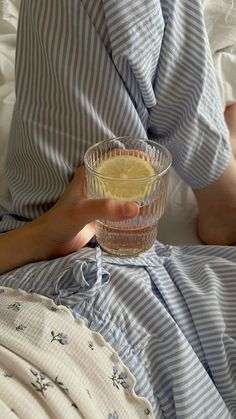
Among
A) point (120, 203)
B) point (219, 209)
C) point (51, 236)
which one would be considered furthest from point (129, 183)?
point (219, 209)

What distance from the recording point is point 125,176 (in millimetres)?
663

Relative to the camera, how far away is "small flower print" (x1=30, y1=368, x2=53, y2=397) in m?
0.54

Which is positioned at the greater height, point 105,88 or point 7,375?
point 105,88

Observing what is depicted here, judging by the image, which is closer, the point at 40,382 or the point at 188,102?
the point at 40,382

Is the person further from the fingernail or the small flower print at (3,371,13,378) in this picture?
the small flower print at (3,371,13,378)

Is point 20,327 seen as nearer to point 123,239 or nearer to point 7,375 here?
point 7,375

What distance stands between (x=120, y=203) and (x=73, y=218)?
9cm

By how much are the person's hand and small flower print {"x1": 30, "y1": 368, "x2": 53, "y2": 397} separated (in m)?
0.17

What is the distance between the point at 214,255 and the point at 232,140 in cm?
28

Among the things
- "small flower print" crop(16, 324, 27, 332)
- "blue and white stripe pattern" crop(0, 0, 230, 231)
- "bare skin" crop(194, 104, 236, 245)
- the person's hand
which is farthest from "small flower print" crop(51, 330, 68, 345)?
"bare skin" crop(194, 104, 236, 245)

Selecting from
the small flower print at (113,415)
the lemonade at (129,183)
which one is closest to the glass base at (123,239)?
the lemonade at (129,183)

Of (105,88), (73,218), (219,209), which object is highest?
(105,88)

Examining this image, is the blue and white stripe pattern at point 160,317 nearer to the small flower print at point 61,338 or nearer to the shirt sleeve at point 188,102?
the small flower print at point 61,338

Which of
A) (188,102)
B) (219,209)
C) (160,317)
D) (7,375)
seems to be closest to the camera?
(7,375)
